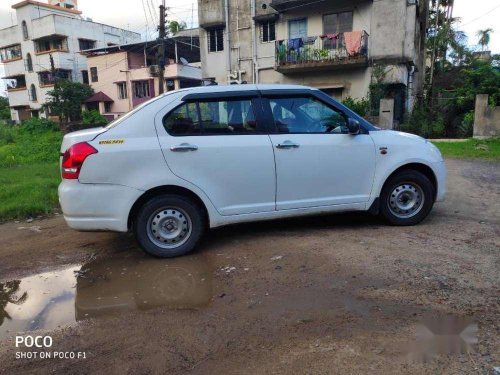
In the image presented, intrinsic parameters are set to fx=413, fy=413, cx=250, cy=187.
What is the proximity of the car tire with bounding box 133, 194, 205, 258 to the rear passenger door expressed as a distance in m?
0.26

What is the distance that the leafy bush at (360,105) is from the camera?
66.5 feet

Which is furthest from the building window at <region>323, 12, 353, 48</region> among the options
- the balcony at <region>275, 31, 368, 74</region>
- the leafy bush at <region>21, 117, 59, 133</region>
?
the leafy bush at <region>21, 117, 59, 133</region>

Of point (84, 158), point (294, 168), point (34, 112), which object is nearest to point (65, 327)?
point (84, 158)

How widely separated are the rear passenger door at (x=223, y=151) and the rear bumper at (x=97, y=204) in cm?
60

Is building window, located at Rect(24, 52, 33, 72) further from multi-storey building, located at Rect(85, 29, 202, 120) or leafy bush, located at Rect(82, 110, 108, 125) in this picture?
leafy bush, located at Rect(82, 110, 108, 125)

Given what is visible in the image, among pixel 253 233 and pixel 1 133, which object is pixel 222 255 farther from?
pixel 1 133

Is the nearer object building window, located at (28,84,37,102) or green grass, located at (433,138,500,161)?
green grass, located at (433,138,500,161)

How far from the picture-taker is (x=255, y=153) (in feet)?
14.9

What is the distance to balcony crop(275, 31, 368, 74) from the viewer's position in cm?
1979

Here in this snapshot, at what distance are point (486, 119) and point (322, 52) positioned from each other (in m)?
8.50

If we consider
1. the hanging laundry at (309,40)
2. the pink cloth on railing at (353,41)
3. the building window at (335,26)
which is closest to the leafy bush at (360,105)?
the pink cloth on railing at (353,41)

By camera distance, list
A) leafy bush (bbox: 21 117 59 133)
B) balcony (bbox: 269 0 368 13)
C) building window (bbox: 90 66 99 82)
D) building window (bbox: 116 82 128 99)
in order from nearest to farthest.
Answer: balcony (bbox: 269 0 368 13)
leafy bush (bbox: 21 117 59 133)
building window (bbox: 116 82 128 99)
building window (bbox: 90 66 99 82)

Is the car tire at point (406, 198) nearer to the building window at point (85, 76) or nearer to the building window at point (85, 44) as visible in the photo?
the building window at point (85, 76)

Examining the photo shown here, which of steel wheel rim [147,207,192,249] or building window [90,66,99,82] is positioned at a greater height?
building window [90,66,99,82]
